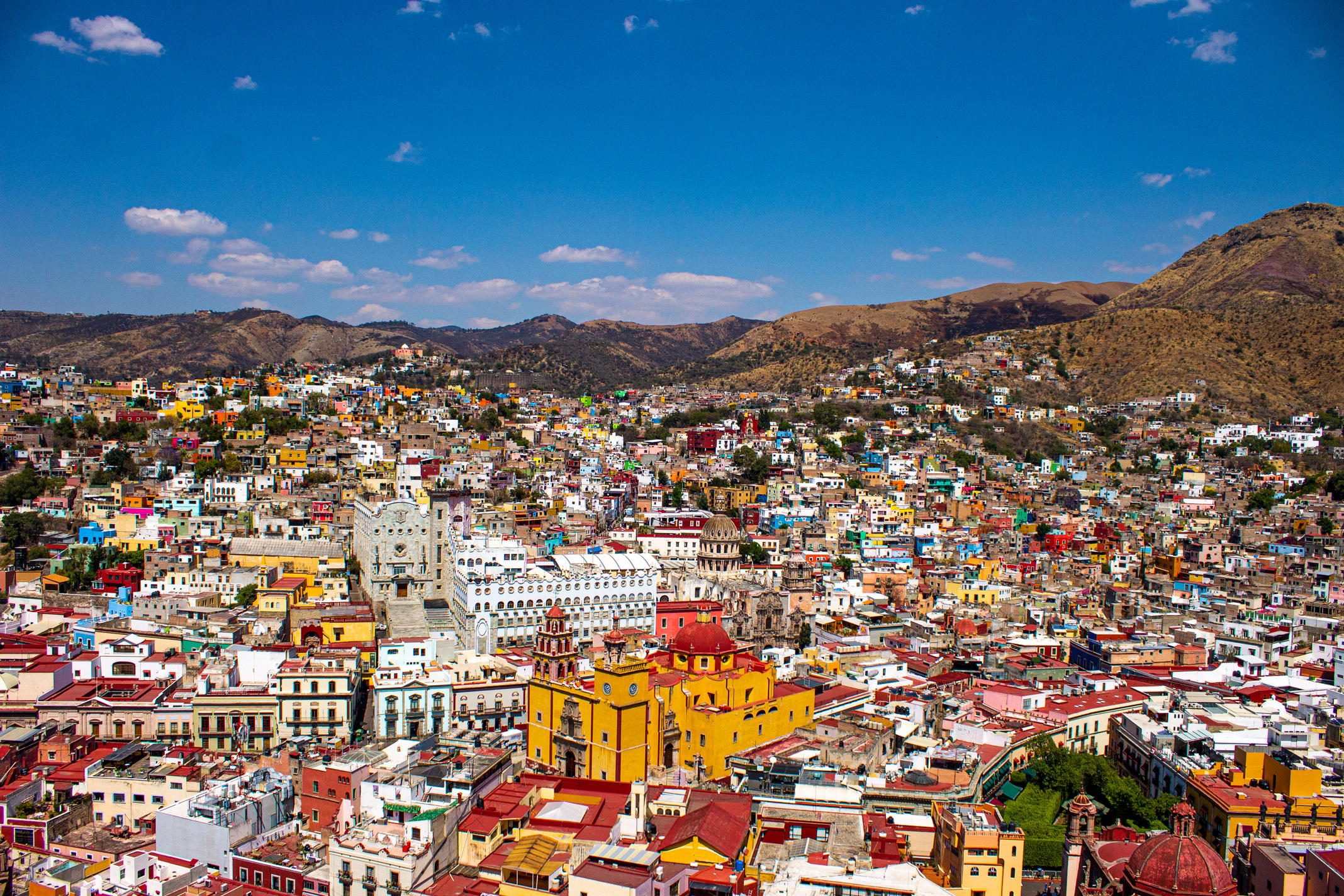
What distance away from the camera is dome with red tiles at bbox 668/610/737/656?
30000 mm

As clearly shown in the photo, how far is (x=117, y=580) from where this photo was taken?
151 ft

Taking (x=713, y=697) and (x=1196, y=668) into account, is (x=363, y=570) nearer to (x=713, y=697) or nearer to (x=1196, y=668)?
(x=713, y=697)

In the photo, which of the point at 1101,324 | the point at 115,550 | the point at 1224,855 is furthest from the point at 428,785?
the point at 1101,324

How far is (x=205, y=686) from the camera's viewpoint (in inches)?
1204

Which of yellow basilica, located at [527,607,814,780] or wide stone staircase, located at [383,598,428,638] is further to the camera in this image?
wide stone staircase, located at [383,598,428,638]

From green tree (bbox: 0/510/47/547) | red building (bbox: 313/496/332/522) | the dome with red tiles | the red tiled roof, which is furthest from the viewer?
A: red building (bbox: 313/496/332/522)

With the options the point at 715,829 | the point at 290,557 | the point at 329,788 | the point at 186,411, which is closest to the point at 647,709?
the point at 715,829

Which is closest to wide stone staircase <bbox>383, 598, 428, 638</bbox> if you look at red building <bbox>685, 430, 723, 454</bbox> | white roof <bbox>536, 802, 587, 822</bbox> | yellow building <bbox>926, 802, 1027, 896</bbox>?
white roof <bbox>536, 802, 587, 822</bbox>

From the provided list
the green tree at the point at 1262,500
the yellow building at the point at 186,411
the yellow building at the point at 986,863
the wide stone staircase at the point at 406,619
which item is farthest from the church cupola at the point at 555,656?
the green tree at the point at 1262,500

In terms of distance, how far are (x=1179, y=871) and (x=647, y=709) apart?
44.1 ft

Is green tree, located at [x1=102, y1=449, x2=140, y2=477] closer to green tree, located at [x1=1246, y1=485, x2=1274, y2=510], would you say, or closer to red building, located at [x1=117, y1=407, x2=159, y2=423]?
red building, located at [x1=117, y1=407, x2=159, y2=423]

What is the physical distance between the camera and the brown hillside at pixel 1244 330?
106 meters

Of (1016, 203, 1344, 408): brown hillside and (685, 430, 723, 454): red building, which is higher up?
(1016, 203, 1344, 408): brown hillside

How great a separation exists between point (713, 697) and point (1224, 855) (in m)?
12.6
